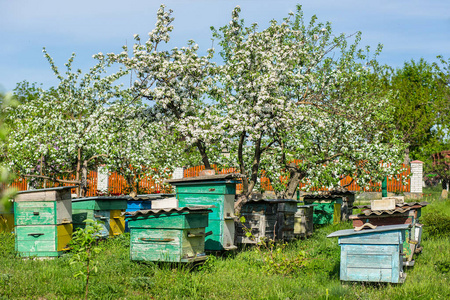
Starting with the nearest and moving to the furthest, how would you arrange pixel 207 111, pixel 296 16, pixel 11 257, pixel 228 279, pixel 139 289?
pixel 139 289, pixel 228 279, pixel 11 257, pixel 207 111, pixel 296 16

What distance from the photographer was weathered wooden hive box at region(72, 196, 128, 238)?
34.3ft

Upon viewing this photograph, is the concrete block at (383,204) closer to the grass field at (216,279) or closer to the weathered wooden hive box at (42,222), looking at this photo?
the grass field at (216,279)

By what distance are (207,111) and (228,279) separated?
19.5ft

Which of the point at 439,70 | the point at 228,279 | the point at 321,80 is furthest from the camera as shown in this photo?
the point at 439,70

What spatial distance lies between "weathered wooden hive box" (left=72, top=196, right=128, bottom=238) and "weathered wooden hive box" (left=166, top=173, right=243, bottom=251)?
7.04 ft

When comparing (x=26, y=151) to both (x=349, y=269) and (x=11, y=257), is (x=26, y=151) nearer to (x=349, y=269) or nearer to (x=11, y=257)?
(x=11, y=257)

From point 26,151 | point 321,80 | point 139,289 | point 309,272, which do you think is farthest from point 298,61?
point 26,151

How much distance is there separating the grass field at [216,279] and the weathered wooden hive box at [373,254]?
0.19 m

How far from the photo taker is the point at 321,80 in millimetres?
14172

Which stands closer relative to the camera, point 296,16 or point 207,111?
point 207,111

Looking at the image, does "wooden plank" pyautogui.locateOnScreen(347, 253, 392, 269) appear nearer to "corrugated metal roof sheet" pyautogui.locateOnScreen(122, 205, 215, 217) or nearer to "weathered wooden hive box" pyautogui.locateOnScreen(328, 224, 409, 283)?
"weathered wooden hive box" pyautogui.locateOnScreen(328, 224, 409, 283)

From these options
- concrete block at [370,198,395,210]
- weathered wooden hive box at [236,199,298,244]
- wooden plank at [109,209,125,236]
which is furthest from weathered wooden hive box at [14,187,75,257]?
concrete block at [370,198,395,210]

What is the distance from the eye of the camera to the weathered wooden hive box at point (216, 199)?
9.11 meters

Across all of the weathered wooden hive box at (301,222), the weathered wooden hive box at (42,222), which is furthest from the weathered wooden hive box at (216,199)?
the weathered wooden hive box at (301,222)
